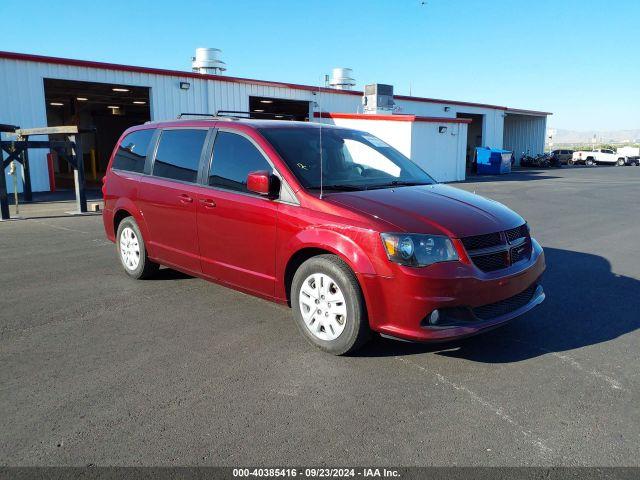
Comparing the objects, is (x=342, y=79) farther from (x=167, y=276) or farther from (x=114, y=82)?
(x=167, y=276)

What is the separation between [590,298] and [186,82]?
61.4 feet

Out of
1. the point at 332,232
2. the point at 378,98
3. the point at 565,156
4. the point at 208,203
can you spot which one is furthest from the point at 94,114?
the point at 565,156

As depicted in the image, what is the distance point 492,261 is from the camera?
3906mm

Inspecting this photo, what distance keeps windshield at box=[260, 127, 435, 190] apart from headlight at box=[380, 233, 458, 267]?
917 mm

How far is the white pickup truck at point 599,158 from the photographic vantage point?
165 ft

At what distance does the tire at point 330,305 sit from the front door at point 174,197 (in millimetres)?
1504

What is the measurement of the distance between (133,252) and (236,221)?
7.11 feet

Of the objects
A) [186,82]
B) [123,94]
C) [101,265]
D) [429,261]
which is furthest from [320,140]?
[123,94]

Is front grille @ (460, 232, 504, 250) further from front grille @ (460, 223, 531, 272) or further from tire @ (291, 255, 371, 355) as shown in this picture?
tire @ (291, 255, 371, 355)

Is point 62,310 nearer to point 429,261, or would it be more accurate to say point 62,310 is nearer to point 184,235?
point 184,235

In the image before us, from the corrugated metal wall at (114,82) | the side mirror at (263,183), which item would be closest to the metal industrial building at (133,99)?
the corrugated metal wall at (114,82)

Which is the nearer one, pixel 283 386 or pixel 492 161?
pixel 283 386

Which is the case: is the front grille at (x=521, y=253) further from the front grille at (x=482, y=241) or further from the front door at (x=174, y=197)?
the front door at (x=174, y=197)

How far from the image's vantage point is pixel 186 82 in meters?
20.9
